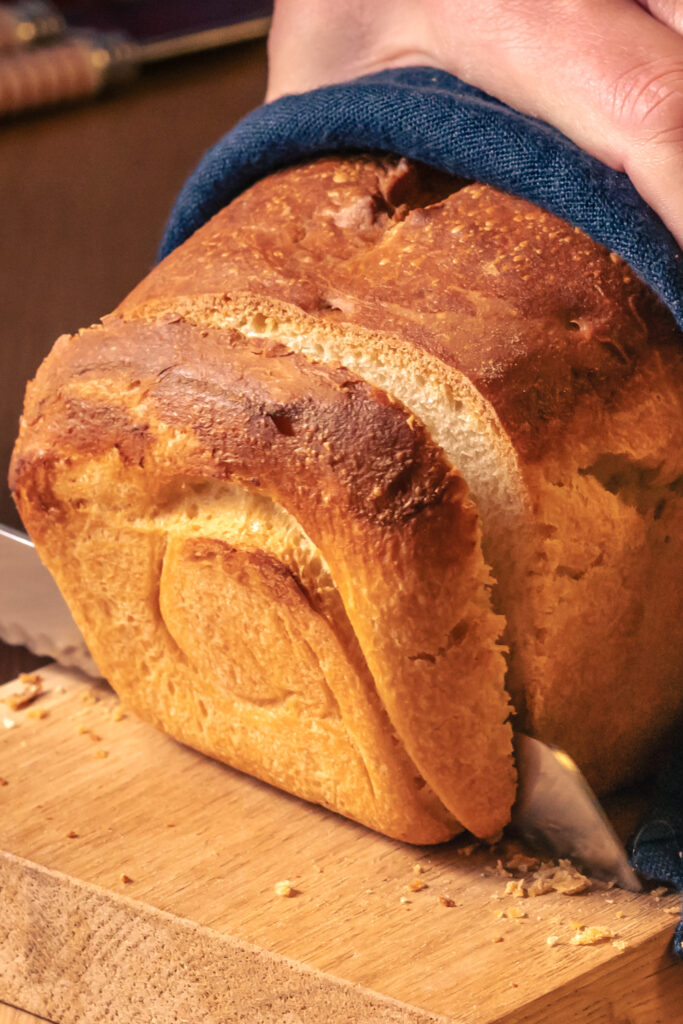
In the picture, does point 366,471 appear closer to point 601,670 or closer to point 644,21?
point 601,670

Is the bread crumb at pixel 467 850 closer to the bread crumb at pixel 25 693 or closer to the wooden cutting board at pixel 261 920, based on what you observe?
the wooden cutting board at pixel 261 920

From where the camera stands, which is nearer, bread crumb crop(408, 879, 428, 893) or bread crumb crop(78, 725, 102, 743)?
bread crumb crop(408, 879, 428, 893)

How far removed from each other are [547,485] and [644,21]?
35cm

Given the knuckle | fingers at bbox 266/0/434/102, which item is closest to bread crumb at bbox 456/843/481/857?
the knuckle

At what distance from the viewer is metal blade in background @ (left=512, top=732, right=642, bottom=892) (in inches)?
38.9

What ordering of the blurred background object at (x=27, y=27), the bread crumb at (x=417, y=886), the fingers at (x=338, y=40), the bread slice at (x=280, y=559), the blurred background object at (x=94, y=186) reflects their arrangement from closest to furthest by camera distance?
1. the bread slice at (x=280, y=559)
2. the bread crumb at (x=417, y=886)
3. the fingers at (x=338, y=40)
4. the blurred background object at (x=94, y=186)
5. the blurred background object at (x=27, y=27)

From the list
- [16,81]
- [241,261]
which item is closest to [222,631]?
[241,261]

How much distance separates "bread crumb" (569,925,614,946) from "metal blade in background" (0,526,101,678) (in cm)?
53

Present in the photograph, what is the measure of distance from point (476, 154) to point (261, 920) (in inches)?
23.1

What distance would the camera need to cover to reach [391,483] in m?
0.91

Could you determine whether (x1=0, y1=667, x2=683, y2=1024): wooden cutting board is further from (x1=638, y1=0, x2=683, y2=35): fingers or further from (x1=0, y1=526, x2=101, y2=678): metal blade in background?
(x1=638, y1=0, x2=683, y2=35): fingers

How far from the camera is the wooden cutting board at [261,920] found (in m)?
0.94

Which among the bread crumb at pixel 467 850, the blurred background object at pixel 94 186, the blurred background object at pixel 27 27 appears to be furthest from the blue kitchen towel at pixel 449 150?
the blurred background object at pixel 27 27

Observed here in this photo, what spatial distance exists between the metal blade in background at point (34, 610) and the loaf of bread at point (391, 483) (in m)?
0.13
